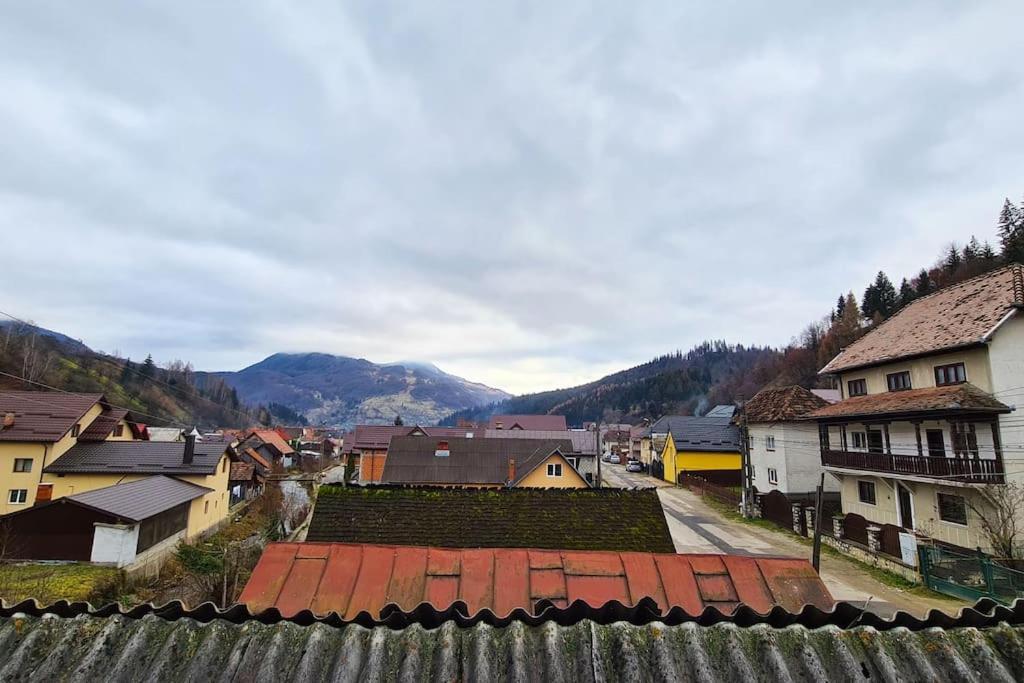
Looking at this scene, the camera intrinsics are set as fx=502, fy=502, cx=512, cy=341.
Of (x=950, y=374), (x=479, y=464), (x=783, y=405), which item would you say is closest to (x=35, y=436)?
(x=479, y=464)

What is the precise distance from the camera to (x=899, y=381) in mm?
24422

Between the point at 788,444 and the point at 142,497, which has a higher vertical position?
the point at 788,444

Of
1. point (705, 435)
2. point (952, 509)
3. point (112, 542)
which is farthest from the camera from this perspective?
point (705, 435)

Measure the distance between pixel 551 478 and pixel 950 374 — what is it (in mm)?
22241

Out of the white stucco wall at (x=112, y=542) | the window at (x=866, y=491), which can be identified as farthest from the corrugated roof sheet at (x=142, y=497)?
the window at (x=866, y=491)

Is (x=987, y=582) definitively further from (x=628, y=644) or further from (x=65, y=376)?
(x=65, y=376)

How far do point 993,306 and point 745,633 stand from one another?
2613 cm

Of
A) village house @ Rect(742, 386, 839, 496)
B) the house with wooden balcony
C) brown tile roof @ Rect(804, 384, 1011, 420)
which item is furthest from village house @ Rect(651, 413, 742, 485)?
brown tile roof @ Rect(804, 384, 1011, 420)

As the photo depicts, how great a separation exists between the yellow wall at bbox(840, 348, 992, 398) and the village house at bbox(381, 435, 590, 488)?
17.9 meters

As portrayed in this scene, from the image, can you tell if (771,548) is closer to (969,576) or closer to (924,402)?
(969,576)

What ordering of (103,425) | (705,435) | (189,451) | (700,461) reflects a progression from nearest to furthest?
(189,451), (103,425), (700,461), (705,435)

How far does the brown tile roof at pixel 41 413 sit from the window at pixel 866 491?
143 feet

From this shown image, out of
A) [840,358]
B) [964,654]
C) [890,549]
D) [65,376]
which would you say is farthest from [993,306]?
[65,376]

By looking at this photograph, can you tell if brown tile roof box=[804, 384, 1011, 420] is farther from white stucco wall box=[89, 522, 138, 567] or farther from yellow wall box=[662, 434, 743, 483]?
white stucco wall box=[89, 522, 138, 567]
